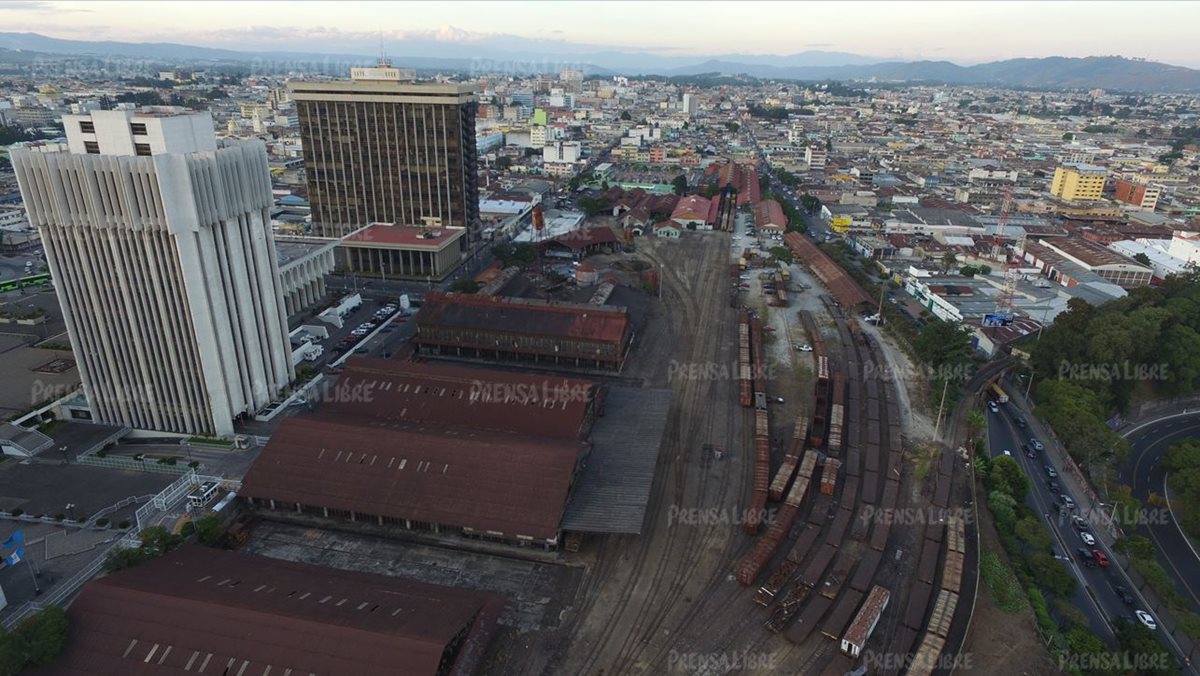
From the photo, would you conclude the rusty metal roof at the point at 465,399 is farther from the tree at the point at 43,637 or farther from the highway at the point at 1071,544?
the highway at the point at 1071,544

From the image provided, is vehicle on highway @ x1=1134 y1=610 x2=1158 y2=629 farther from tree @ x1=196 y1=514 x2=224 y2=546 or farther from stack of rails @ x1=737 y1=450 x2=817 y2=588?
tree @ x1=196 y1=514 x2=224 y2=546

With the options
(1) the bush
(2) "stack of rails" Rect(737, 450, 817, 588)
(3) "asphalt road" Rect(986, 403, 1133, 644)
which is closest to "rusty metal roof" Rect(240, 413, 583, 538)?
(2) "stack of rails" Rect(737, 450, 817, 588)

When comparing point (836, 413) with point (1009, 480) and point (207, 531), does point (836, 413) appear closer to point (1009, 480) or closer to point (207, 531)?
point (1009, 480)

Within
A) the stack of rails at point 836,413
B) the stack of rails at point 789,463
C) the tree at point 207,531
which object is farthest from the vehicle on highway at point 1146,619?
the tree at point 207,531

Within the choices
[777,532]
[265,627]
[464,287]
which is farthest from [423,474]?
[464,287]

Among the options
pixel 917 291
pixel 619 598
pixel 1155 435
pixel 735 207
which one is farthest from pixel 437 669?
pixel 735 207

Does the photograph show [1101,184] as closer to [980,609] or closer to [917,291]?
[917,291]
